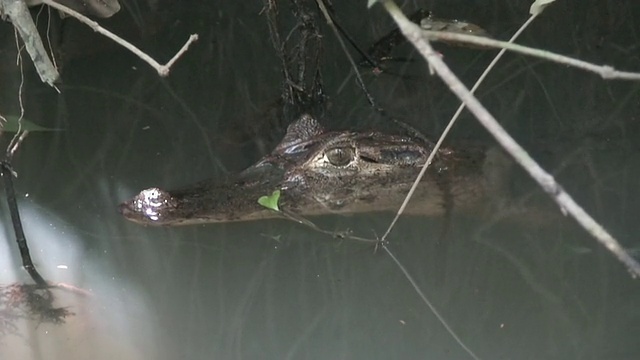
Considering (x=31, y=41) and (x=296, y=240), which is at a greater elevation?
(x=31, y=41)

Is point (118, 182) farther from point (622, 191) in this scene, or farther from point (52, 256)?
point (622, 191)

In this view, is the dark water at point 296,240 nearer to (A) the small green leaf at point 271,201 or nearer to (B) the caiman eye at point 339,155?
(A) the small green leaf at point 271,201

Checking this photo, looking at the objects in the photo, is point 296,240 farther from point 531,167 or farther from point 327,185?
point 531,167

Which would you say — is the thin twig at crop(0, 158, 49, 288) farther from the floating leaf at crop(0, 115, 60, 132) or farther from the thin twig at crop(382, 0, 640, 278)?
the thin twig at crop(382, 0, 640, 278)

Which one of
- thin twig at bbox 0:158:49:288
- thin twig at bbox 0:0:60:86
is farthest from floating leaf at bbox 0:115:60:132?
thin twig at bbox 0:0:60:86

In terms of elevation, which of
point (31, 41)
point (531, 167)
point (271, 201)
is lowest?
point (271, 201)

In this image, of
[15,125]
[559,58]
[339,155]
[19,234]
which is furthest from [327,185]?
[559,58]
